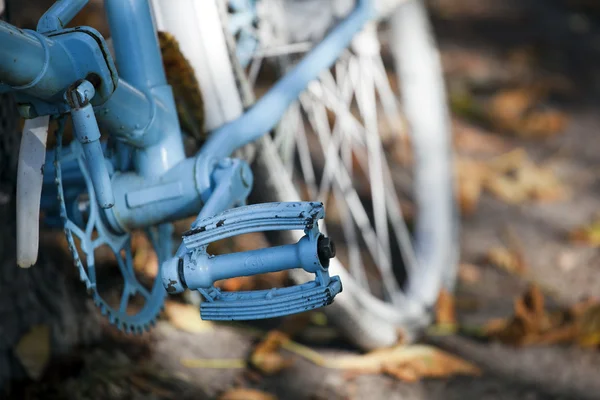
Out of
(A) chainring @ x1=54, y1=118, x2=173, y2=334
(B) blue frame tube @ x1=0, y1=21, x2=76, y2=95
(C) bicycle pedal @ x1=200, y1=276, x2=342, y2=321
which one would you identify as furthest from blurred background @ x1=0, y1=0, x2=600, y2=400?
(C) bicycle pedal @ x1=200, y1=276, x2=342, y2=321

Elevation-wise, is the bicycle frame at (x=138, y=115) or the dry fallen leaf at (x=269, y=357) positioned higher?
the bicycle frame at (x=138, y=115)

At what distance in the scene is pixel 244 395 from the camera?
51.1 inches

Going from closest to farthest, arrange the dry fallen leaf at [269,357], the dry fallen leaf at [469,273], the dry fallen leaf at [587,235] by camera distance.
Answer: the dry fallen leaf at [269,357] → the dry fallen leaf at [469,273] → the dry fallen leaf at [587,235]

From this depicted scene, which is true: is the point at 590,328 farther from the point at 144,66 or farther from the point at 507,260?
the point at 144,66

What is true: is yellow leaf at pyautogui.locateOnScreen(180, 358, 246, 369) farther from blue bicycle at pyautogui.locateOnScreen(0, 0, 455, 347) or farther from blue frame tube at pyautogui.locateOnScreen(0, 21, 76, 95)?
blue frame tube at pyautogui.locateOnScreen(0, 21, 76, 95)

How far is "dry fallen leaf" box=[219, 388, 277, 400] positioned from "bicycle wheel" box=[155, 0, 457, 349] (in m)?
0.18

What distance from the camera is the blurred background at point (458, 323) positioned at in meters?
1.17

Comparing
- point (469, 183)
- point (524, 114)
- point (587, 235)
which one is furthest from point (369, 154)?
point (524, 114)

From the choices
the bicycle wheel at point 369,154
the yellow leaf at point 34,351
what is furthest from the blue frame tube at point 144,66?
the yellow leaf at point 34,351

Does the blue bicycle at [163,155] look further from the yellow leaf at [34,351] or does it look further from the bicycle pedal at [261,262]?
the yellow leaf at [34,351]

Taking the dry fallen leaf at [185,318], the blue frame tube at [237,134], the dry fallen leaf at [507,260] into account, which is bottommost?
the dry fallen leaf at [507,260]

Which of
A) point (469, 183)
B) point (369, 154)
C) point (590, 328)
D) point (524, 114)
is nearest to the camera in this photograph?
point (590, 328)

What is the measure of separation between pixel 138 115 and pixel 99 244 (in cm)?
16

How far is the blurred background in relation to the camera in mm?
1175
